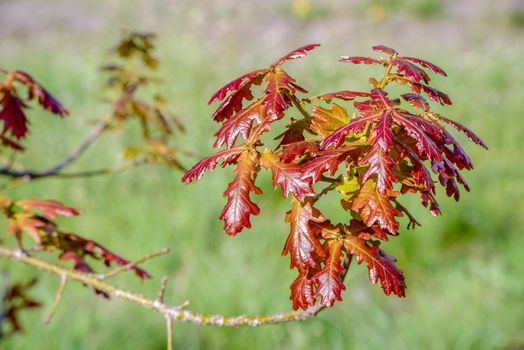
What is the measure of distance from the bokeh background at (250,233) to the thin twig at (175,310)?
74 cm

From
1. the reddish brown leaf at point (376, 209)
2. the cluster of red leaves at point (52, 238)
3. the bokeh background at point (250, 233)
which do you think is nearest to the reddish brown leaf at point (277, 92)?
the reddish brown leaf at point (376, 209)

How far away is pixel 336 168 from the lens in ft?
2.10

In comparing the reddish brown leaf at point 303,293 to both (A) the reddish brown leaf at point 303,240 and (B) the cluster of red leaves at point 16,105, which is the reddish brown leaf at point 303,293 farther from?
(B) the cluster of red leaves at point 16,105

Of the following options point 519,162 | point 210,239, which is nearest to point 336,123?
→ point 210,239

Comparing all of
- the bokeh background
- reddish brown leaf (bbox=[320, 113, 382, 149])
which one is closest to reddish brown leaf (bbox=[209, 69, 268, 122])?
reddish brown leaf (bbox=[320, 113, 382, 149])

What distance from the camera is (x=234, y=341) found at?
247 cm

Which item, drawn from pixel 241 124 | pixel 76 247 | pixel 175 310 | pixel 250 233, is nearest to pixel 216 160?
pixel 241 124

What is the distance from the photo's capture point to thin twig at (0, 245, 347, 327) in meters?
0.80

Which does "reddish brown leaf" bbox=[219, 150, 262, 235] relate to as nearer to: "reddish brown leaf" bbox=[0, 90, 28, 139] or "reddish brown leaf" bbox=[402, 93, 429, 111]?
"reddish brown leaf" bbox=[402, 93, 429, 111]

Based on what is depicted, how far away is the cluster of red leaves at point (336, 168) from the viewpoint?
65 centimetres

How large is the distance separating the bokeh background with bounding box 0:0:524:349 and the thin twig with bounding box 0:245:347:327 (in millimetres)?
735

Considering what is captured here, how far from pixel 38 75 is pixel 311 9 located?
4.34 meters

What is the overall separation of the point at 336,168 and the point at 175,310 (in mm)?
360

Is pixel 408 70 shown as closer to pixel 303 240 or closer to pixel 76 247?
pixel 303 240
